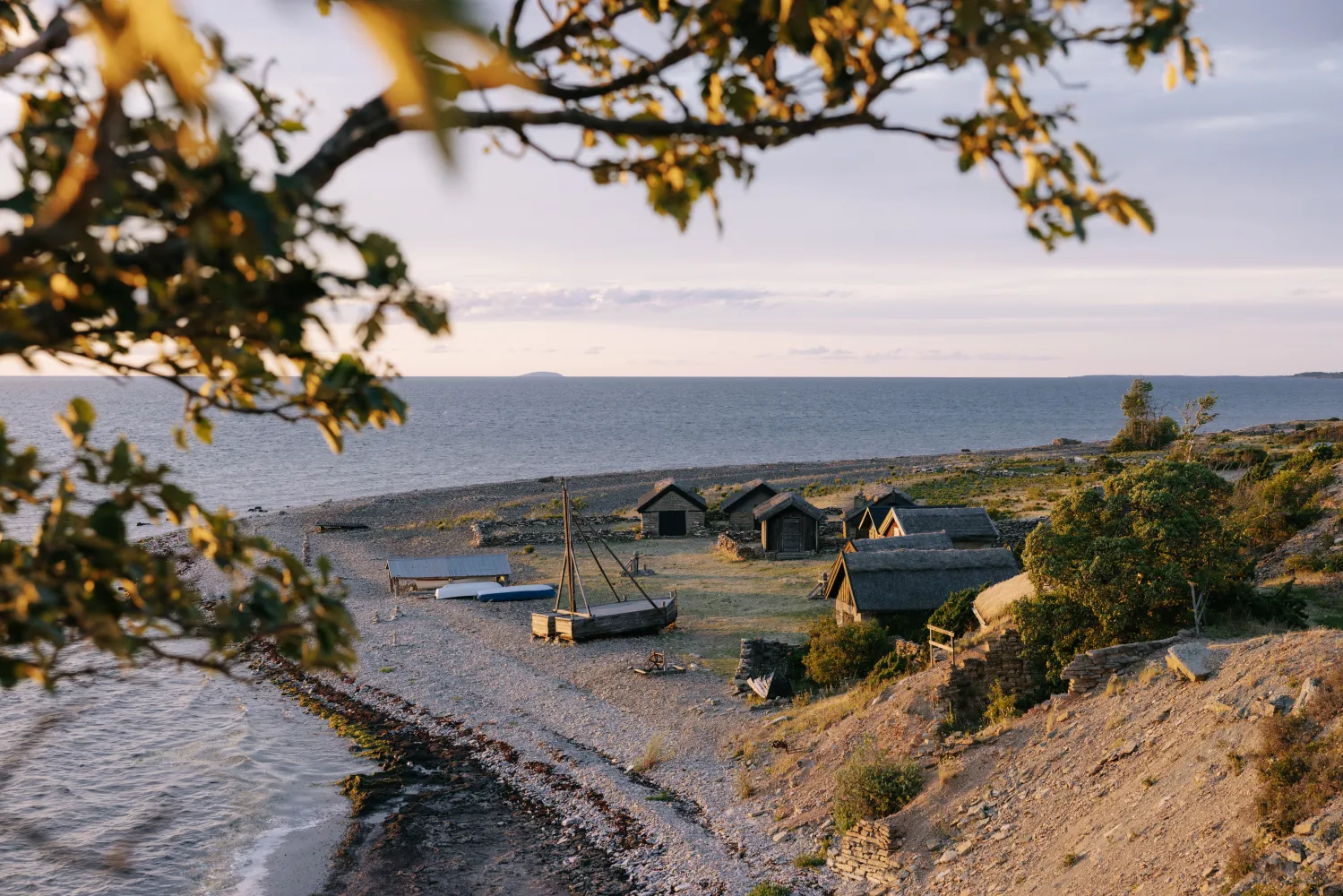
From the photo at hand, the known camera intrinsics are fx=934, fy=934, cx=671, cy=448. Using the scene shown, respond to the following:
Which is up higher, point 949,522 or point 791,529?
point 949,522

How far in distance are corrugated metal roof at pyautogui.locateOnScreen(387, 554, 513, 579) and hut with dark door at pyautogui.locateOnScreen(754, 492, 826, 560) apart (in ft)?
42.7

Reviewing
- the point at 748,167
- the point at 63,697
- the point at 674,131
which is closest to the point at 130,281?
the point at 674,131

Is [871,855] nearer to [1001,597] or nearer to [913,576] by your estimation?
[1001,597]

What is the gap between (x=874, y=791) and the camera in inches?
680

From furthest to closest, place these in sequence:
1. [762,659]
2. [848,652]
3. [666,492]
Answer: [666,492] → [762,659] → [848,652]

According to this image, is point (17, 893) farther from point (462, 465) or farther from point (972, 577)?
point (462, 465)

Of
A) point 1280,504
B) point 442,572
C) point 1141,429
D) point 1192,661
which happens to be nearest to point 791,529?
point 442,572

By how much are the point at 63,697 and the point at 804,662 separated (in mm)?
22734

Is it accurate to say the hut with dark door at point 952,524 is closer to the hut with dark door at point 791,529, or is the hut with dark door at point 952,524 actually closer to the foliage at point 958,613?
Result: the hut with dark door at point 791,529

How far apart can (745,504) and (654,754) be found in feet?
97.5

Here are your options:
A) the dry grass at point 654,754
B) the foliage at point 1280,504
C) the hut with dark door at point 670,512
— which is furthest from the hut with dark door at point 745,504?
the dry grass at point 654,754

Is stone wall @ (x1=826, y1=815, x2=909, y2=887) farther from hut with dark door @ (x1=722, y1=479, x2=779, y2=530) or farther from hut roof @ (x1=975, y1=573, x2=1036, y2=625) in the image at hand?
hut with dark door @ (x1=722, y1=479, x2=779, y2=530)

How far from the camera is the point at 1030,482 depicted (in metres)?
67.0

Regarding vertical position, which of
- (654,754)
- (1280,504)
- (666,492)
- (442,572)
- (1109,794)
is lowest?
(654,754)
